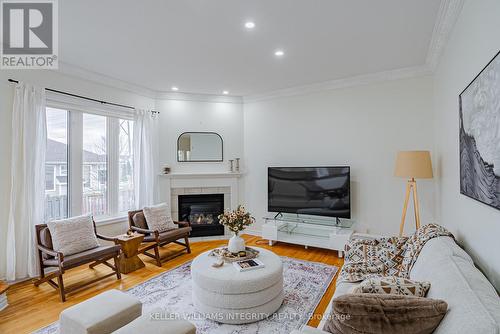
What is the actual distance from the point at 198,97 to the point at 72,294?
3887 mm

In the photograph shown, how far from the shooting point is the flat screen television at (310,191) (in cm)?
440

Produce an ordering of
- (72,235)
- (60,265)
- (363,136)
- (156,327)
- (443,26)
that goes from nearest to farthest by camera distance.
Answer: (156,327) < (443,26) < (60,265) < (72,235) < (363,136)

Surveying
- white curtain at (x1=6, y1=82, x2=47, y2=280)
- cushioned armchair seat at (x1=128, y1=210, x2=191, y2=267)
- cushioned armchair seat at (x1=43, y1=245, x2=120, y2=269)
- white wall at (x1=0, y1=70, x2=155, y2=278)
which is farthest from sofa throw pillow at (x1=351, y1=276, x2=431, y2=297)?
white wall at (x1=0, y1=70, x2=155, y2=278)

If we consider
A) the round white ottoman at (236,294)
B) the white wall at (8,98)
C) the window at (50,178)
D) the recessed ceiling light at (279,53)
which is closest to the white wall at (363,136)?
the recessed ceiling light at (279,53)

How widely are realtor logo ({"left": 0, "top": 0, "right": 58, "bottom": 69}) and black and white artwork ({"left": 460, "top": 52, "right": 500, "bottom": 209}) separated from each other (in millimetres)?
3474

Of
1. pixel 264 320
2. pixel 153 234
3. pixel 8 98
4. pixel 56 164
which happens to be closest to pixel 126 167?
pixel 56 164

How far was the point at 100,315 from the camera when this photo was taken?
1.88 m

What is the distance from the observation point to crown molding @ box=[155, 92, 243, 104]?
529cm

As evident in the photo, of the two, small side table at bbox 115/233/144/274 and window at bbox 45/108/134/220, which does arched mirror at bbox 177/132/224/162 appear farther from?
small side table at bbox 115/233/144/274

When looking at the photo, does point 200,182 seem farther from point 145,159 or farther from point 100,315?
point 100,315

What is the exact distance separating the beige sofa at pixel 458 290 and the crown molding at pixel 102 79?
441 centimetres

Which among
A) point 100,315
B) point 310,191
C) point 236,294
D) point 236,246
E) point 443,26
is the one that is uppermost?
point 443,26

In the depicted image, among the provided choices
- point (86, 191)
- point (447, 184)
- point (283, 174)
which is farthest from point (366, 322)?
point (86, 191)

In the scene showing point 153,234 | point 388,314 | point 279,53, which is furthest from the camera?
point 153,234
